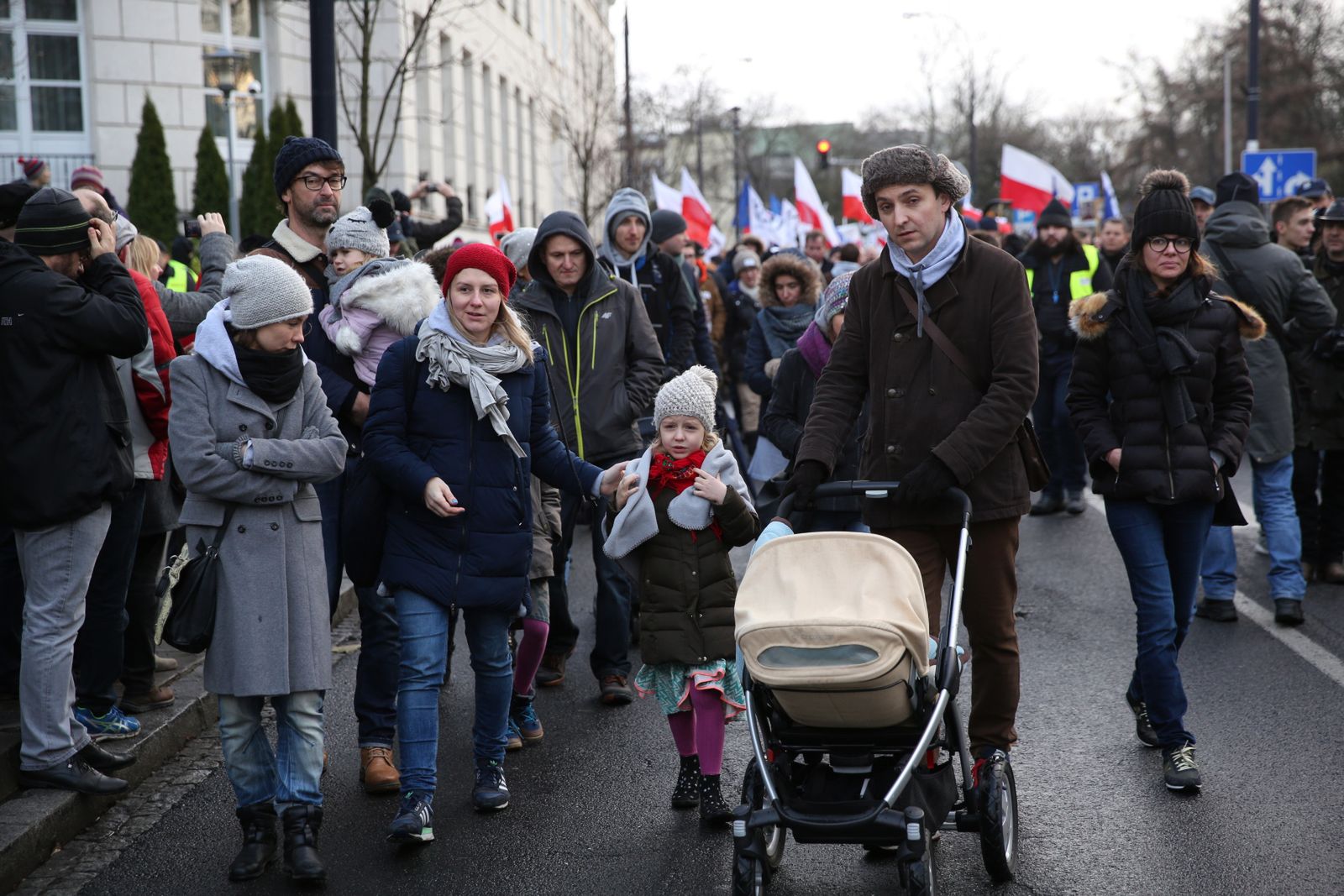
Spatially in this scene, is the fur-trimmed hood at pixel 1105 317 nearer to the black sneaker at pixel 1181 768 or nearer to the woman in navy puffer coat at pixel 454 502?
the black sneaker at pixel 1181 768

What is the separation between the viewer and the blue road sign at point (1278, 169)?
21312 mm

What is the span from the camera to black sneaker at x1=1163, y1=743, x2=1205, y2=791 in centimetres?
532

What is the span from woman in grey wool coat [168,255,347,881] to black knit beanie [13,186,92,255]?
0.68 metres

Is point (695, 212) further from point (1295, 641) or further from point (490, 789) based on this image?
point (490, 789)

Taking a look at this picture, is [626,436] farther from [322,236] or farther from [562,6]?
[562,6]

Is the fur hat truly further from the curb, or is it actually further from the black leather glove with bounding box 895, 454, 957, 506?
the curb

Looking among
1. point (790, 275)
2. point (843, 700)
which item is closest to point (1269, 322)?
point (790, 275)

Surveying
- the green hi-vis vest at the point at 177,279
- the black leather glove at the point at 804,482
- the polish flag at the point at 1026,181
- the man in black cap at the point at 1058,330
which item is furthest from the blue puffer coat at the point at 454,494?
the polish flag at the point at 1026,181

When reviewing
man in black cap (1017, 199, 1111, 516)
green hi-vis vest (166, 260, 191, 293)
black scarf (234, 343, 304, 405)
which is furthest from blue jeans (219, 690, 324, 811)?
man in black cap (1017, 199, 1111, 516)

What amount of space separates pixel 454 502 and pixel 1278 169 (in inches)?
763

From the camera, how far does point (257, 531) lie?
16.1 ft

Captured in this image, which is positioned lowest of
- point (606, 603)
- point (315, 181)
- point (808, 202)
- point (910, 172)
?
point (606, 603)

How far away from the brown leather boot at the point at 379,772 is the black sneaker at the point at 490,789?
0.31 metres

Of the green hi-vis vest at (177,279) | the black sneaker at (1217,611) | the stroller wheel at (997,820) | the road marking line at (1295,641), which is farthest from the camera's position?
the green hi-vis vest at (177,279)
